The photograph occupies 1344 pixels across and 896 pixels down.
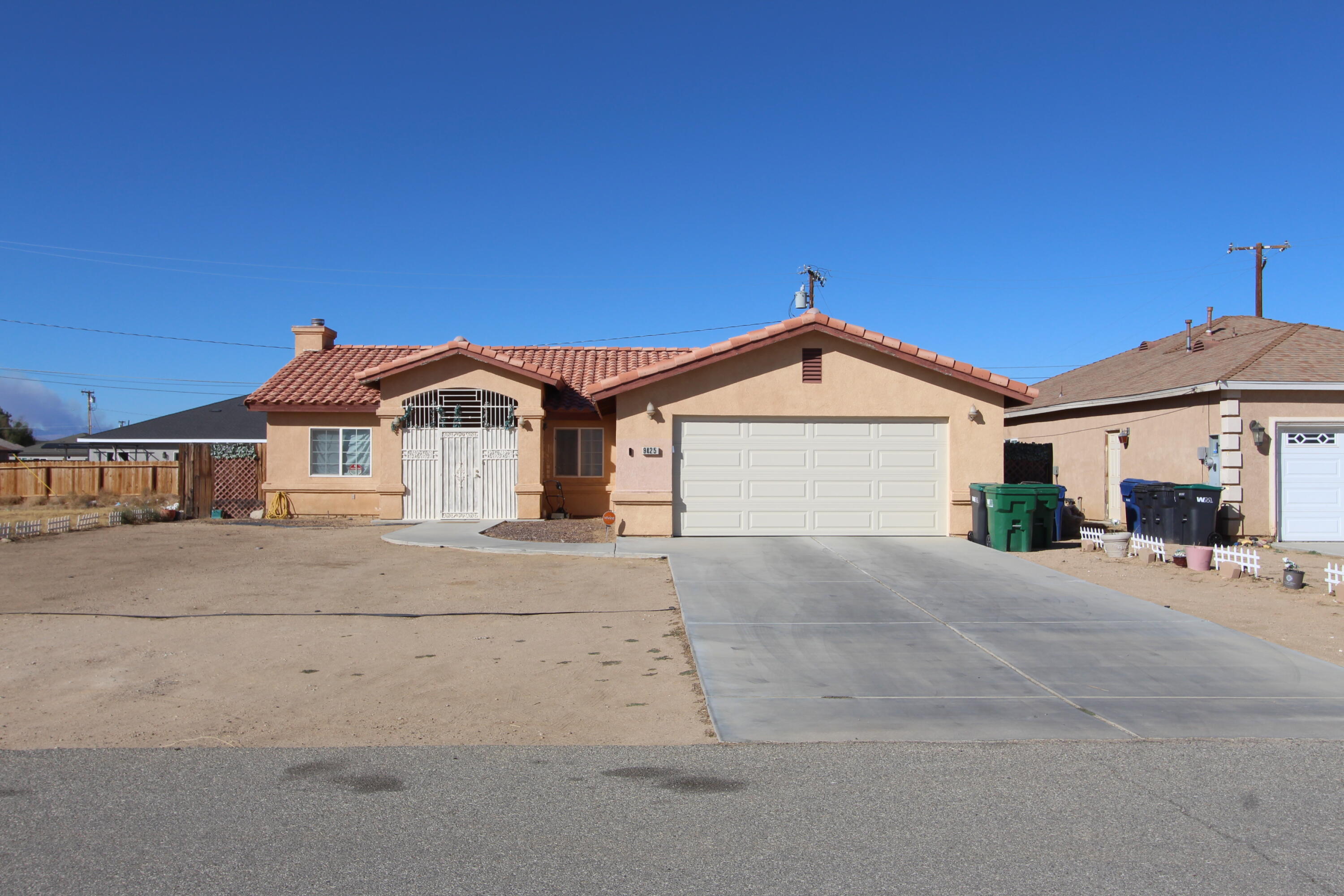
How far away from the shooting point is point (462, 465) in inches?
776

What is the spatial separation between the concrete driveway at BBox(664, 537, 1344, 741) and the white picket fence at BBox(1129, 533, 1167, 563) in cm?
241

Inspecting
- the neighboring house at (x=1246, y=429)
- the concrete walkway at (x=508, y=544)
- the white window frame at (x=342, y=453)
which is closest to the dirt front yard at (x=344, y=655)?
the concrete walkway at (x=508, y=544)

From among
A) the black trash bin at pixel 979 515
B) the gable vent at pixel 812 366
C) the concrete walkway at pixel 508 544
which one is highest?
the gable vent at pixel 812 366

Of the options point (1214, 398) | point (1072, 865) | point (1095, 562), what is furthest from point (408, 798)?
point (1214, 398)

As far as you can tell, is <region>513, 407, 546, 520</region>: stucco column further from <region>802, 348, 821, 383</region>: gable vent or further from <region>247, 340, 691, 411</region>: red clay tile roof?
<region>802, 348, 821, 383</region>: gable vent

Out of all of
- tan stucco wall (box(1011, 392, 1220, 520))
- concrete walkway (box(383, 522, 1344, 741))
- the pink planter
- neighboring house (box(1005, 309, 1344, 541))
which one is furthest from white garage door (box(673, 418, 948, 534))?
neighboring house (box(1005, 309, 1344, 541))

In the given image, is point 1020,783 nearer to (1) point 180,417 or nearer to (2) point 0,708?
(2) point 0,708

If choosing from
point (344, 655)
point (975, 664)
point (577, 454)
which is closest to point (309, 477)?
point (577, 454)

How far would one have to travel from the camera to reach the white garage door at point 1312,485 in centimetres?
1677

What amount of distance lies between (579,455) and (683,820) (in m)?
16.8

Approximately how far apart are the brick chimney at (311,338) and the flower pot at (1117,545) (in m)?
19.0

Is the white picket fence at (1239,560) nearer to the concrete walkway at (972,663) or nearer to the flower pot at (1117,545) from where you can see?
the flower pot at (1117,545)

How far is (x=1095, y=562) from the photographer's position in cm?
1377

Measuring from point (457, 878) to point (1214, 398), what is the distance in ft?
56.4
